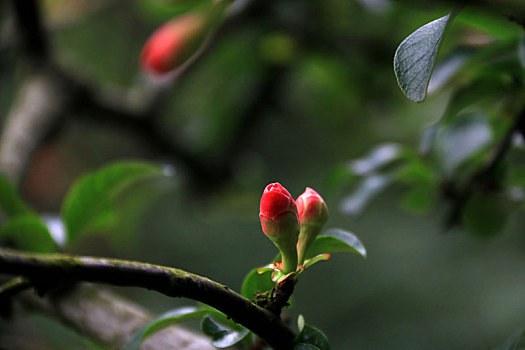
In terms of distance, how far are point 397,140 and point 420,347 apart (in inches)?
17.8

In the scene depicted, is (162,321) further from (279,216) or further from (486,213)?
(486,213)

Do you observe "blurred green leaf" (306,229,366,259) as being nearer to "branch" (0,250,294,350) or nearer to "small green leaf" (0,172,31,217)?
"branch" (0,250,294,350)

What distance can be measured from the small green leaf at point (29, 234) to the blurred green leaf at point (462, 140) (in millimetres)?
312

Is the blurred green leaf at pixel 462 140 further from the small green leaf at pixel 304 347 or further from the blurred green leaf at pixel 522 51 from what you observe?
the small green leaf at pixel 304 347

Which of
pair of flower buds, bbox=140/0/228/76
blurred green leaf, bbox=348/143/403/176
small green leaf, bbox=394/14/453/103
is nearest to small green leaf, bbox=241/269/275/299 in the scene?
small green leaf, bbox=394/14/453/103

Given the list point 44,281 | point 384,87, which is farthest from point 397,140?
point 44,281

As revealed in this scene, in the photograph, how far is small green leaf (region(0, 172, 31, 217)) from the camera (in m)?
0.39

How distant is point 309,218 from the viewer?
0.24 meters

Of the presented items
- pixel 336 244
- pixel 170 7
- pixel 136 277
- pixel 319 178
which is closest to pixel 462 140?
pixel 336 244

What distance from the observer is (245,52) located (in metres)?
0.92

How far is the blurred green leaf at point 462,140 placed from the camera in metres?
0.36

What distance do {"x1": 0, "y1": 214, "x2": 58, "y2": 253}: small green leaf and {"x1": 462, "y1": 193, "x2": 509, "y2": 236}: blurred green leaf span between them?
1.09ft

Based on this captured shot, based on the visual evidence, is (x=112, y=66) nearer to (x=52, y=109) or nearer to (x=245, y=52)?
(x=245, y=52)

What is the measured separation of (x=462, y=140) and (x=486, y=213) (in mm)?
68
